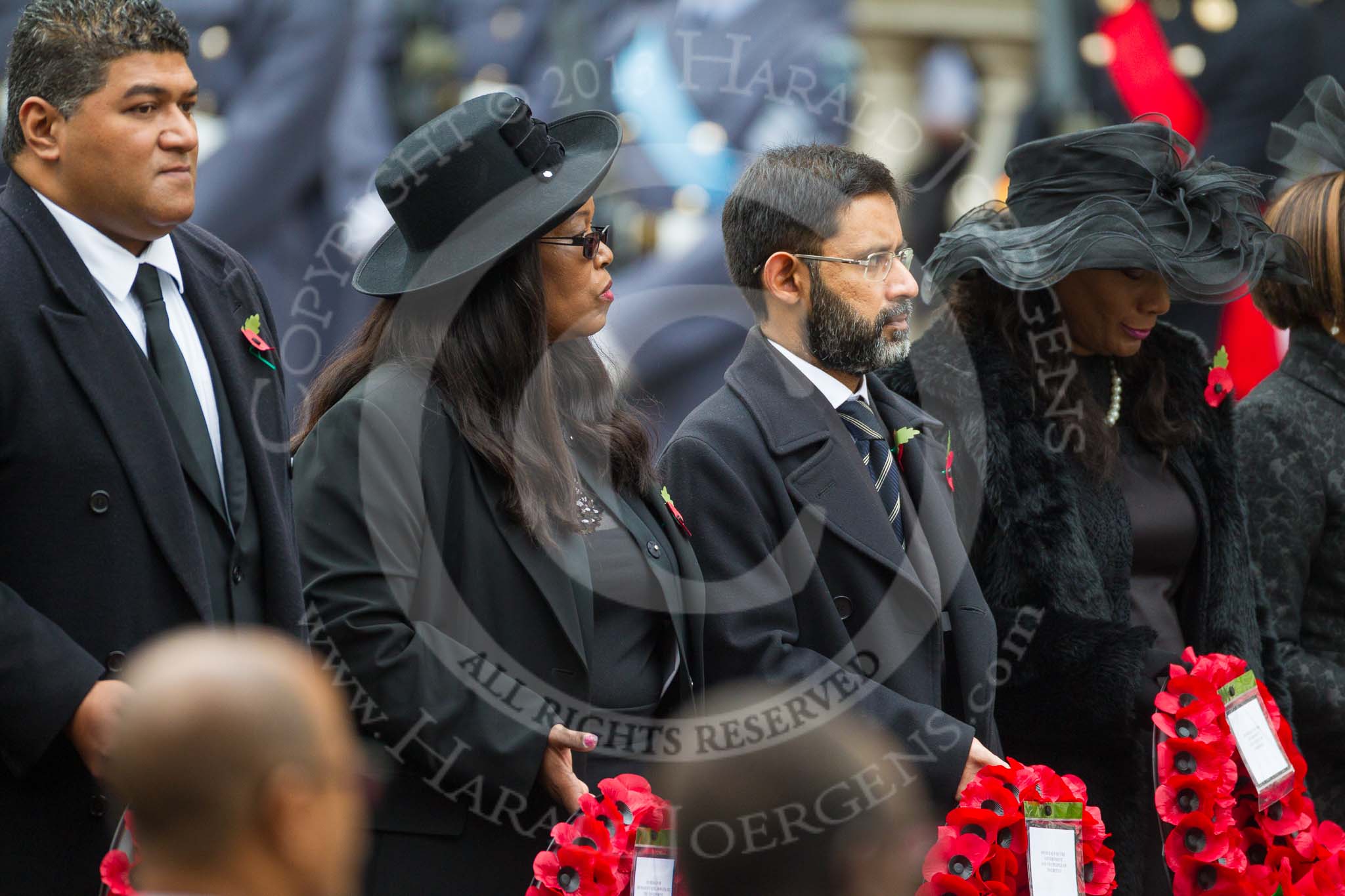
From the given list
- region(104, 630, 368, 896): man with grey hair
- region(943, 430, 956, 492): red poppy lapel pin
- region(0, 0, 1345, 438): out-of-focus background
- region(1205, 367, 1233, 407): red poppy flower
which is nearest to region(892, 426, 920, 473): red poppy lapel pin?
region(943, 430, 956, 492): red poppy lapel pin

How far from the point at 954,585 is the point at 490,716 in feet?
3.70

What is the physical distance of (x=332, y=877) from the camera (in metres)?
1.72

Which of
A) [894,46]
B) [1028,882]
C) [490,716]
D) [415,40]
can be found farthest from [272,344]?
[894,46]

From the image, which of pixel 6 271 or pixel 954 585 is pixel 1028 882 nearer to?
pixel 954 585

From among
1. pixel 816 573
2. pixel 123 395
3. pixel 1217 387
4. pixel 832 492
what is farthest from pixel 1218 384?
pixel 123 395

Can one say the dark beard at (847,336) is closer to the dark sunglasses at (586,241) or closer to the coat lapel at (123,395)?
the dark sunglasses at (586,241)

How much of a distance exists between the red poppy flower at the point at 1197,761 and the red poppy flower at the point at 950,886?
72 cm

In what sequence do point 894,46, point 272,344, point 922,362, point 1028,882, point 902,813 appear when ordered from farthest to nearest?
1. point 894,46
2. point 922,362
3. point 272,344
4. point 1028,882
5. point 902,813

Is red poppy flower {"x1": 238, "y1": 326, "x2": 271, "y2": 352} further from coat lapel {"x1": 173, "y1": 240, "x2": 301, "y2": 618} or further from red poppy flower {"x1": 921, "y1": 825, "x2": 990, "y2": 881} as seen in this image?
red poppy flower {"x1": 921, "y1": 825, "x2": 990, "y2": 881}

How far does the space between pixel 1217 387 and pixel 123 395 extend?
252cm

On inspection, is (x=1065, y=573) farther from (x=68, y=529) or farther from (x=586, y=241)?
(x=68, y=529)

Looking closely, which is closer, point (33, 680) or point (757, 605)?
point (33, 680)

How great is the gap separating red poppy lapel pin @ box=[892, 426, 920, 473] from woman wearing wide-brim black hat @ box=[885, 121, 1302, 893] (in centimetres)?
20

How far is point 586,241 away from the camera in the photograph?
124 inches
